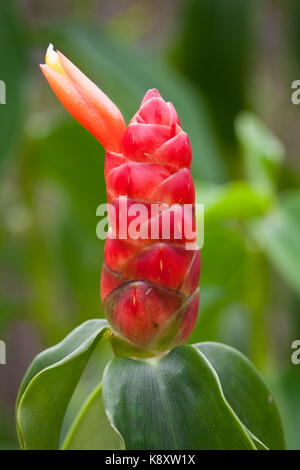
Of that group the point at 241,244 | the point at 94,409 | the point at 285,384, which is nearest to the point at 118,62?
the point at 241,244

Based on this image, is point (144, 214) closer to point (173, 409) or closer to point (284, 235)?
point (173, 409)

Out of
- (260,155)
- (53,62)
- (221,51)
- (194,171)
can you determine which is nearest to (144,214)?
(53,62)

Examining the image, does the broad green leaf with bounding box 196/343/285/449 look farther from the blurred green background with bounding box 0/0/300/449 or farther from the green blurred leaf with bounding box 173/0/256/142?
the green blurred leaf with bounding box 173/0/256/142

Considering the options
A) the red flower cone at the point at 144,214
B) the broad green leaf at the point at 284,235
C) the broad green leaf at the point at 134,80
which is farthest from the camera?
the broad green leaf at the point at 134,80

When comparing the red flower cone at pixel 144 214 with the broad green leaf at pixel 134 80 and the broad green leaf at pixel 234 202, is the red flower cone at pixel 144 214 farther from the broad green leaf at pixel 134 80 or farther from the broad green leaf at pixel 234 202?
the broad green leaf at pixel 134 80

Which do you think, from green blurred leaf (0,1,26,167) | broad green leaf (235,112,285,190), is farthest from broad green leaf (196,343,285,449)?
green blurred leaf (0,1,26,167)

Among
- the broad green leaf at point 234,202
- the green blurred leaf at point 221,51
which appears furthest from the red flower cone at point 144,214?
the green blurred leaf at point 221,51

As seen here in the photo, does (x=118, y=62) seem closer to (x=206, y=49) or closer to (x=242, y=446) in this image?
(x=206, y=49)
